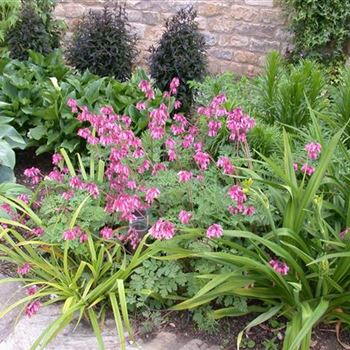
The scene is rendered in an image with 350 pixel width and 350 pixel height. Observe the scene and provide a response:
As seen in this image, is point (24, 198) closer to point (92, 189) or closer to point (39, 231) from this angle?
point (39, 231)

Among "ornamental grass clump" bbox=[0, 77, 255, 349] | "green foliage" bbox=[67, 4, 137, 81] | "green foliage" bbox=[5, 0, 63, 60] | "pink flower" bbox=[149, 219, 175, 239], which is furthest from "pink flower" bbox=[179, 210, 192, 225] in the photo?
"green foliage" bbox=[5, 0, 63, 60]

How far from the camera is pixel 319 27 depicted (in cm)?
502

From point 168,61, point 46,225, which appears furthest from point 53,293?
point 168,61

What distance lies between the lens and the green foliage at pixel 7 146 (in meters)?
3.19

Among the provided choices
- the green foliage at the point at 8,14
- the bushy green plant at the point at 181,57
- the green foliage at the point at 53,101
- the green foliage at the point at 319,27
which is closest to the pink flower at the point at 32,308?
the green foliage at the point at 53,101

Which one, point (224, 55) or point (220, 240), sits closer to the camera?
point (220, 240)

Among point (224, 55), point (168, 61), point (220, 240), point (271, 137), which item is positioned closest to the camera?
point (220, 240)

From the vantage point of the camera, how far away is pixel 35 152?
3.83m

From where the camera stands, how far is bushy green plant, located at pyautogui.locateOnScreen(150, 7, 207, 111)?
4.29 metres

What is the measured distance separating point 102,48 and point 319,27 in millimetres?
2010

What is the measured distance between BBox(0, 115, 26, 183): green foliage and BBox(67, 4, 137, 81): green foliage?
117cm

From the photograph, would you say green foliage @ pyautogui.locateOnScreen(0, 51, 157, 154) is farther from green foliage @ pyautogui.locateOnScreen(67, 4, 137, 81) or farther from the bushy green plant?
green foliage @ pyautogui.locateOnScreen(67, 4, 137, 81)

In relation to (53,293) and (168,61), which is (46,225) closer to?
(53,293)

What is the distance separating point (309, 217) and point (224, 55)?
3701 millimetres
